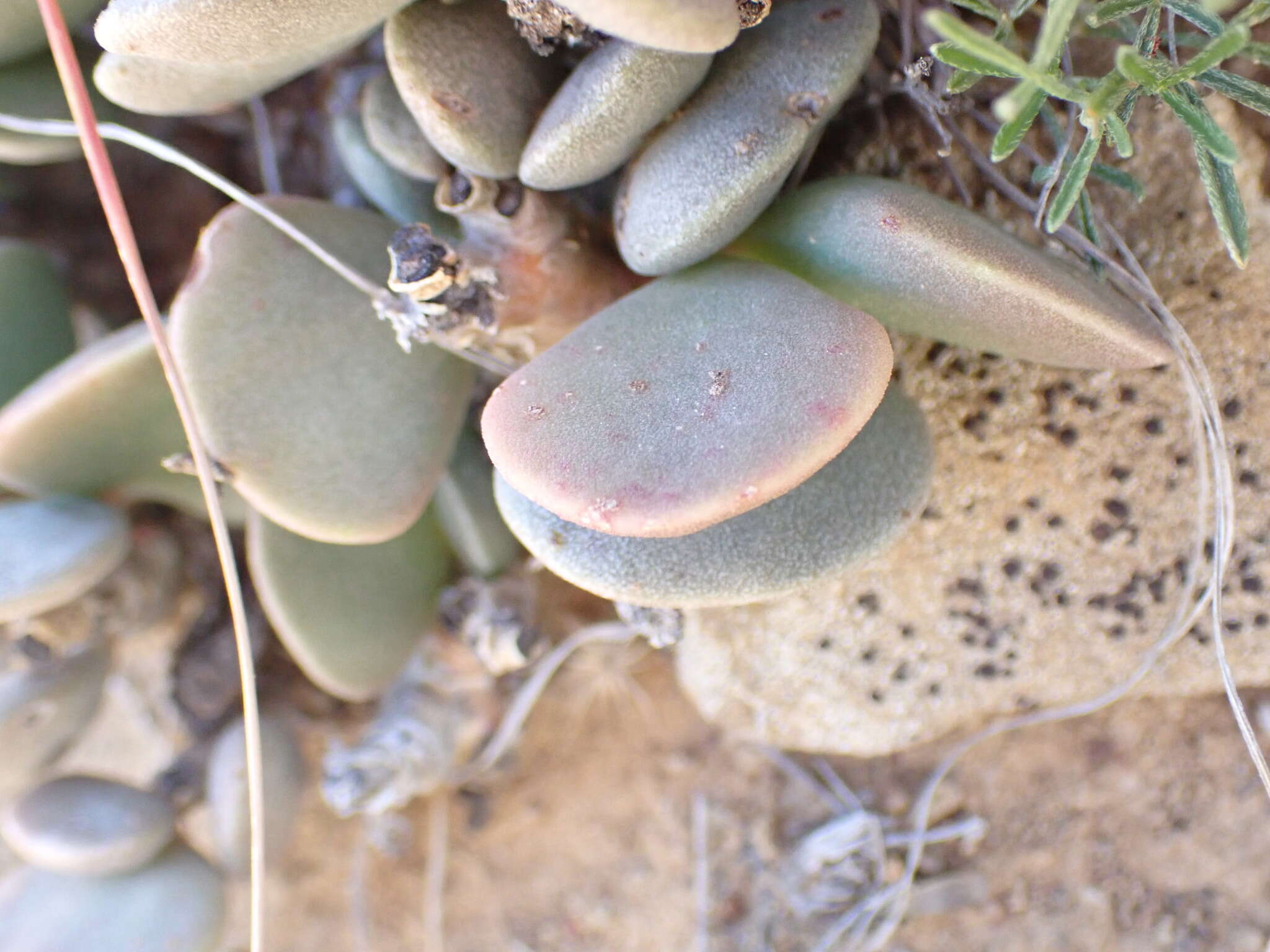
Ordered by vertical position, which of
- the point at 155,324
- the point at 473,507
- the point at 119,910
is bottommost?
the point at 119,910

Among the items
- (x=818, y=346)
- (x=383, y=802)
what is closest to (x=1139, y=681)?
(x=818, y=346)

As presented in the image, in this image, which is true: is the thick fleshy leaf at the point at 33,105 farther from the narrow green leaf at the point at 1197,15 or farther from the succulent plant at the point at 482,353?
the narrow green leaf at the point at 1197,15

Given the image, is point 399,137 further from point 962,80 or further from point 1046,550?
point 1046,550

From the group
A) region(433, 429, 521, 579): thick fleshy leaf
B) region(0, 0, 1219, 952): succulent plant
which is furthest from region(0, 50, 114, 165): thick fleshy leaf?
region(433, 429, 521, 579): thick fleshy leaf

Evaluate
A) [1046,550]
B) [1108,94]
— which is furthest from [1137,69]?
[1046,550]

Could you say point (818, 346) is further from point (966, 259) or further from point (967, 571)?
point (967, 571)
